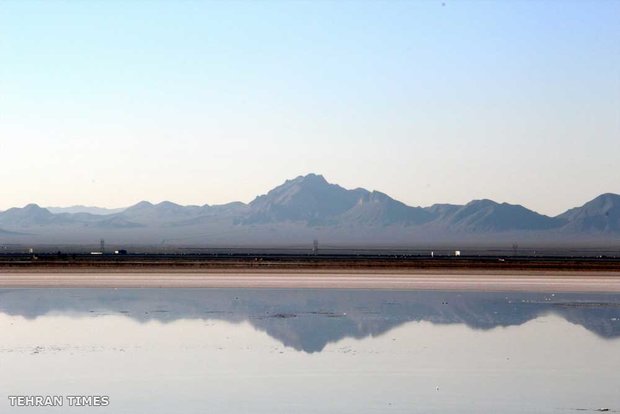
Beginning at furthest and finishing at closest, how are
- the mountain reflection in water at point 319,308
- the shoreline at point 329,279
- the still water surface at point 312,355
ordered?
the shoreline at point 329,279 → the mountain reflection in water at point 319,308 → the still water surface at point 312,355

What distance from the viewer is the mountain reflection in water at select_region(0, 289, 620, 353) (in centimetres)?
3600

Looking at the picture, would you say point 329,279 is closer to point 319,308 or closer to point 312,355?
point 319,308

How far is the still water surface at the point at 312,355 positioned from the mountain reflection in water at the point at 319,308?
0.11 metres

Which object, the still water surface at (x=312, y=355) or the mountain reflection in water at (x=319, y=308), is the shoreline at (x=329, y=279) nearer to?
the mountain reflection in water at (x=319, y=308)

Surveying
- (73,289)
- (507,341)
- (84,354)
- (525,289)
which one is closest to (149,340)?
(84,354)

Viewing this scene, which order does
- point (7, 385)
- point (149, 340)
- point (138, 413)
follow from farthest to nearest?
1. point (149, 340)
2. point (7, 385)
3. point (138, 413)

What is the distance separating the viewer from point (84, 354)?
28828 millimetres

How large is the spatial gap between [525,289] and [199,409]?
37.5 metres

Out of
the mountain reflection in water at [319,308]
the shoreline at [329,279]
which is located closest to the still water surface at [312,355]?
the mountain reflection in water at [319,308]

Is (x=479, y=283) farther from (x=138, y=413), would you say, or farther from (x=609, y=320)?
(x=138, y=413)

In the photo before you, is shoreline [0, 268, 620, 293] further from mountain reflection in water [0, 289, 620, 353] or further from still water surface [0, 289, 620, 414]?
still water surface [0, 289, 620, 414]

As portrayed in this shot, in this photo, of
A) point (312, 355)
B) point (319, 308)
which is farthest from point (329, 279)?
point (312, 355)

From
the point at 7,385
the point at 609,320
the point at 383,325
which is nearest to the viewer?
the point at 7,385

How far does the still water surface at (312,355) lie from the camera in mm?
23188
